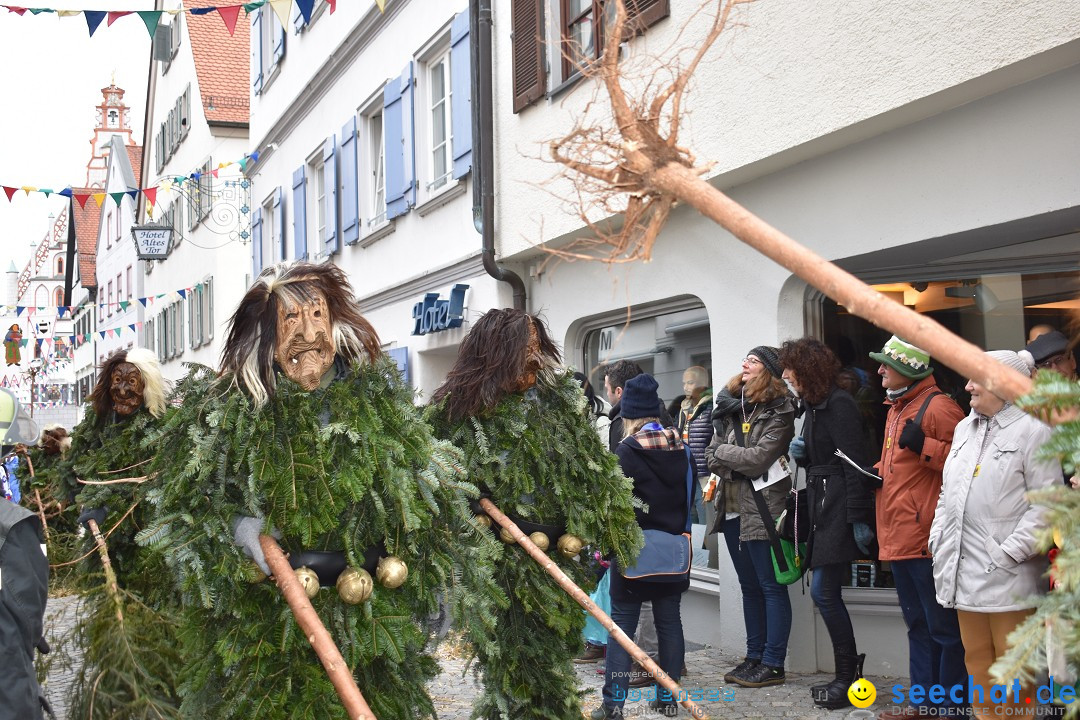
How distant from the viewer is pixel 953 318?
638cm

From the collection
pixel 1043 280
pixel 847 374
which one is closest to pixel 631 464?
pixel 847 374

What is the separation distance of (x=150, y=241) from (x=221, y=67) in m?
4.88

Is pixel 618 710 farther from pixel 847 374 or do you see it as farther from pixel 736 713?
pixel 847 374

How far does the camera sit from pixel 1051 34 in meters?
4.50

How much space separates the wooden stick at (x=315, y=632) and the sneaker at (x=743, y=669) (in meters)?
3.69

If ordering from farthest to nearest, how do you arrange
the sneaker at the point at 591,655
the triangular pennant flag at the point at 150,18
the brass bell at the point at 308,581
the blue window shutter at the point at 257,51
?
the blue window shutter at the point at 257,51 → the triangular pennant flag at the point at 150,18 → the sneaker at the point at 591,655 → the brass bell at the point at 308,581

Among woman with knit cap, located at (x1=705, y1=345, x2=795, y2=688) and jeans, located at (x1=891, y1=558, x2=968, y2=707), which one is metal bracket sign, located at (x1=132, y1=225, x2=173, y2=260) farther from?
jeans, located at (x1=891, y1=558, x2=968, y2=707)

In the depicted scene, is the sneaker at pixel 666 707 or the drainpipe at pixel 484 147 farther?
the drainpipe at pixel 484 147

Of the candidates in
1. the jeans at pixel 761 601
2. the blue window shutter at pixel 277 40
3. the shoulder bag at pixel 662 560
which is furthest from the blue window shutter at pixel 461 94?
the blue window shutter at pixel 277 40

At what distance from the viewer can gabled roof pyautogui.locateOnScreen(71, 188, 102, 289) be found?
47.4 meters

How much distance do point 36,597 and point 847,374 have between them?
15.9ft

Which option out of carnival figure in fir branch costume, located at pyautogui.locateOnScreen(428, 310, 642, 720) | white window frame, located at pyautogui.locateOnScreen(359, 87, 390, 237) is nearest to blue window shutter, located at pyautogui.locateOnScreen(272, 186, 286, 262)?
white window frame, located at pyautogui.locateOnScreen(359, 87, 390, 237)

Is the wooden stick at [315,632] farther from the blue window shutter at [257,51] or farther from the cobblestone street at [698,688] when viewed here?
the blue window shutter at [257,51]

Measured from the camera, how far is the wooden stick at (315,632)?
2674 mm
